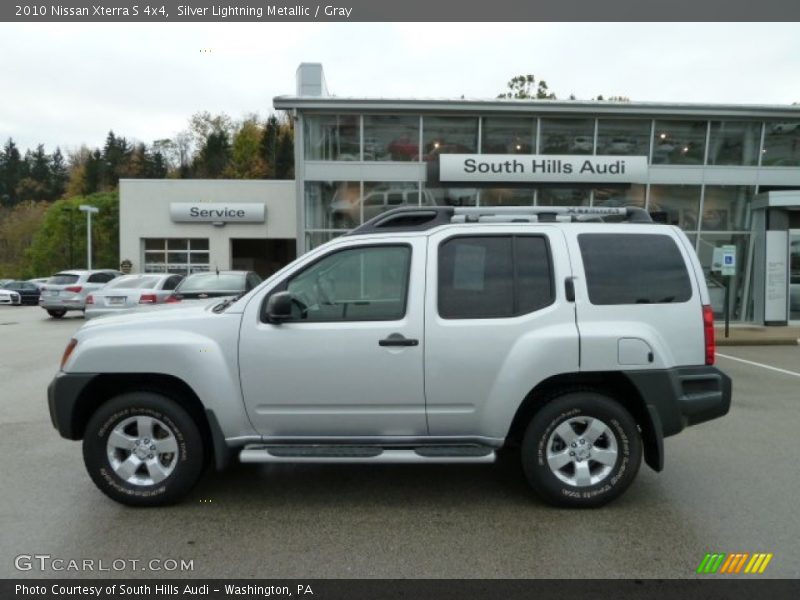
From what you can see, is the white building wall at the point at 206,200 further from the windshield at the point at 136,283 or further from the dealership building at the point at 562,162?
the windshield at the point at 136,283

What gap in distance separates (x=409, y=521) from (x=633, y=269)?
7.80 feet

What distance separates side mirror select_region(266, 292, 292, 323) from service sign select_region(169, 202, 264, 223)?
74.2ft

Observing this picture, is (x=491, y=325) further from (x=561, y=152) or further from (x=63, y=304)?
(x=63, y=304)

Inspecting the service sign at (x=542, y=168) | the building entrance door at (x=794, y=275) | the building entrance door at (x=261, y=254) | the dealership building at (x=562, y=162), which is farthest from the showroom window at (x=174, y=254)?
the building entrance door at (x=794, y=275)

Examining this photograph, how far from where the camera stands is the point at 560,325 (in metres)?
3.87

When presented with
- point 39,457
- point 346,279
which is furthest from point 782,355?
point 39,457

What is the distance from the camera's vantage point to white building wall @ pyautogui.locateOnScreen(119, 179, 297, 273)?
25.6 metres

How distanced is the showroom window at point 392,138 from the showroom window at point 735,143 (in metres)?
9.40

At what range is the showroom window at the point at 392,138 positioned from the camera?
1716 cm

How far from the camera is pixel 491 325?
3848 mm

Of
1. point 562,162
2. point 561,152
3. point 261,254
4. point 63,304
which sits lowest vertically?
point 63,304

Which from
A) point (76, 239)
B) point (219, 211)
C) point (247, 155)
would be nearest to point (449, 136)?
point (219, 211)

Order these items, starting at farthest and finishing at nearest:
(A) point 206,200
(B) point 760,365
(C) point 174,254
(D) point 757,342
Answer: (C) point 174,254
(A) point 206,200
(D) point 757,342
(B) point 760,365
